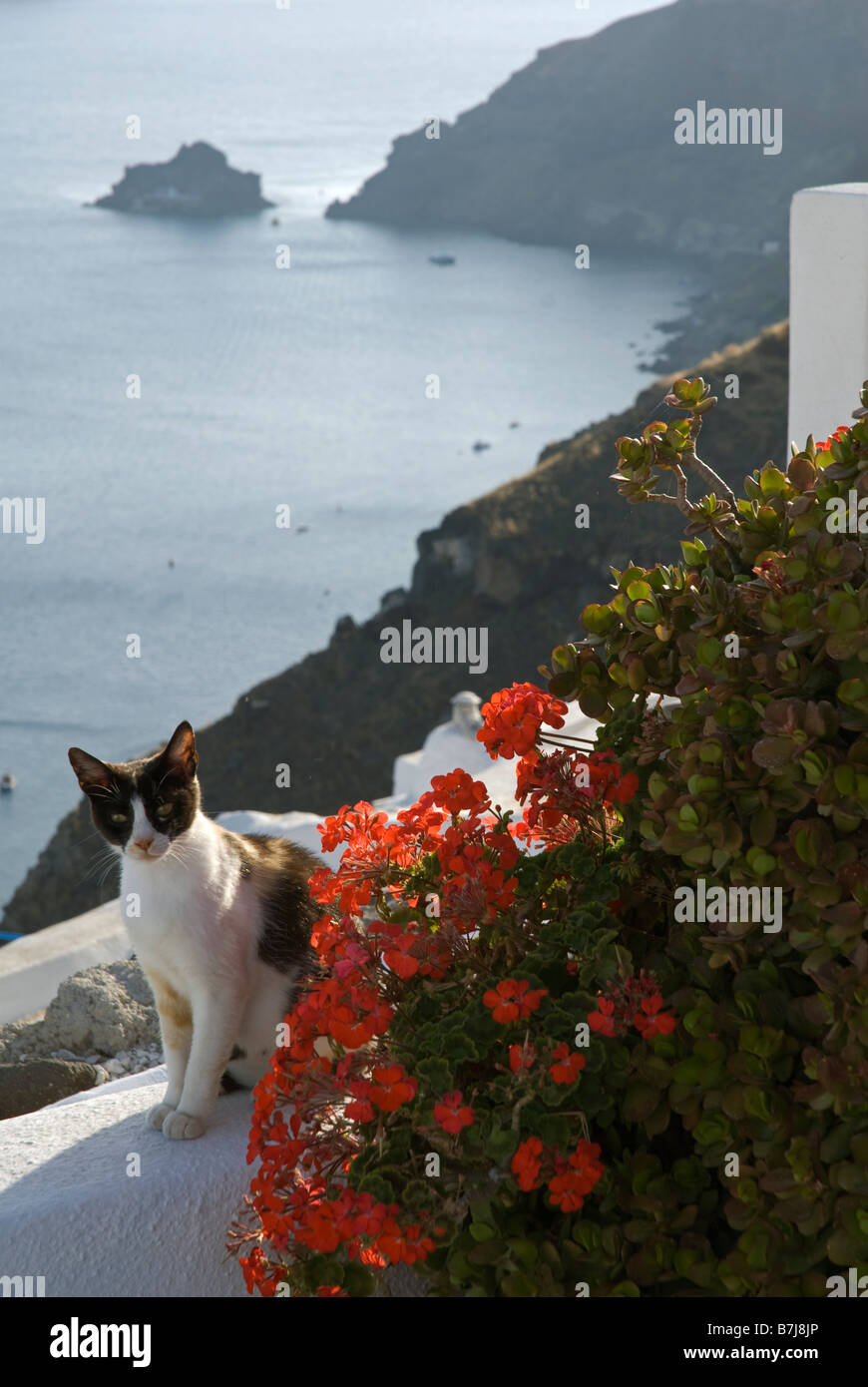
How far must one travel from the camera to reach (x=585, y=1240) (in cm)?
142

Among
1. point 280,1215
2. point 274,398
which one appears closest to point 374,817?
point 280,1215

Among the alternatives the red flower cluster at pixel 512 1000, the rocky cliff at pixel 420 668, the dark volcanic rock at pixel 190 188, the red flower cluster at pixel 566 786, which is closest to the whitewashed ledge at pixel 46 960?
the red flower cluster at pixel 566 786

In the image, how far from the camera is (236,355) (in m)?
65.9

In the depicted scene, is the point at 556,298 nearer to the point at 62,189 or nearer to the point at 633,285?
the point at 633,285

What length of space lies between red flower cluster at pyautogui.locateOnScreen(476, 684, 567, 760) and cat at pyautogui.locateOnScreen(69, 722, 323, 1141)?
1.53ft

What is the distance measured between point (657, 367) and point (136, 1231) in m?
46.9

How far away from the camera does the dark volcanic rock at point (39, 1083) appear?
9.33ft

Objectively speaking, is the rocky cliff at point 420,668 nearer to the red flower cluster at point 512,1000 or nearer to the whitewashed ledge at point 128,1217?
the whitewashed ledge at point 128,1217

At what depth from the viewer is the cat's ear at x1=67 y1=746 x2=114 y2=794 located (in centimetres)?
187

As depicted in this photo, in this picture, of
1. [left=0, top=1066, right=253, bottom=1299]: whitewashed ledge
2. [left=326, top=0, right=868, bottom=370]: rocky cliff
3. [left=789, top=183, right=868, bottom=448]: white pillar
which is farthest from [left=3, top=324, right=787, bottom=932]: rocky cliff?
[left=0, top=1066, right=253, bottom=1299]: whitewashed ledge

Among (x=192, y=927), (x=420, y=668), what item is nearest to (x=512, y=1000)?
(x=192, y=927)

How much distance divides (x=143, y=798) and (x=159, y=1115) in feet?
1.63

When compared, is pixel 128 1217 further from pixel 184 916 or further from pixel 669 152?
pixel 669 152

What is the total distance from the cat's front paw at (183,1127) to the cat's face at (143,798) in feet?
1.29
